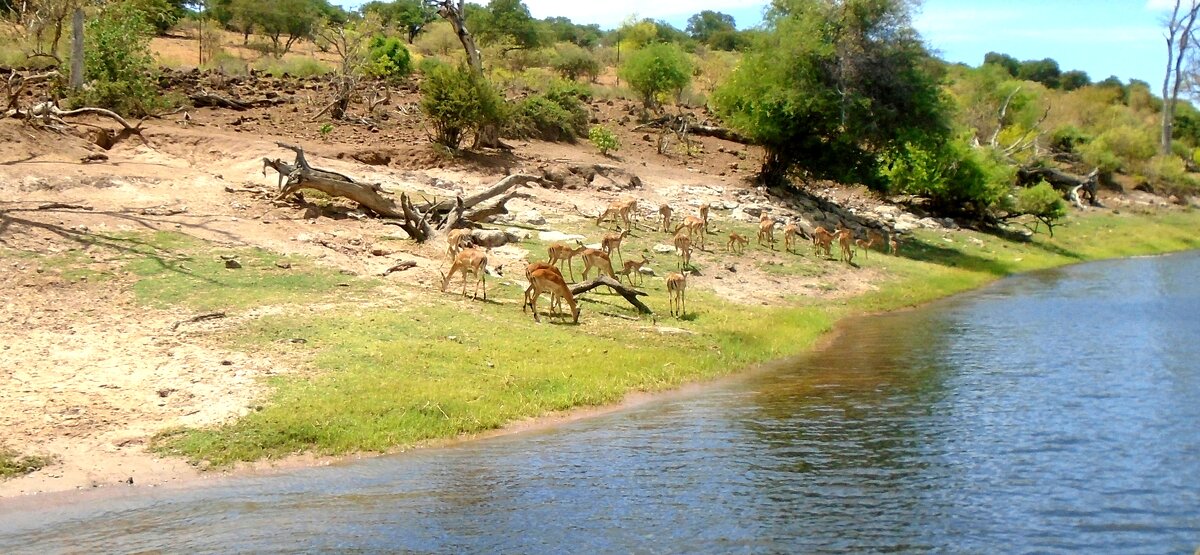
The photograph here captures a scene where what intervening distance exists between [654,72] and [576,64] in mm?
16263

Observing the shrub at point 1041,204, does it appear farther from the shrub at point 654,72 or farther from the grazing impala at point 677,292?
the grazing impala at point 677,292

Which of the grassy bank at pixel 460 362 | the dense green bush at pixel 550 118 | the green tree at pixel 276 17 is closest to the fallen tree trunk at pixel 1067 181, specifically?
the dense green bush at pixel 550 118

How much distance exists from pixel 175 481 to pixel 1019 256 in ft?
100

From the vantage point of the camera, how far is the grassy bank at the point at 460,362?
12547 mm

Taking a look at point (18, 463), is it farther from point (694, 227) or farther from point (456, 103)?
point (456, 103)

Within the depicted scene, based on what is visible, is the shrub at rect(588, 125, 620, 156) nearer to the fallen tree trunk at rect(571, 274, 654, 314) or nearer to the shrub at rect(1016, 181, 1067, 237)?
the shrub at rect(1016, 181, 1067, 237)

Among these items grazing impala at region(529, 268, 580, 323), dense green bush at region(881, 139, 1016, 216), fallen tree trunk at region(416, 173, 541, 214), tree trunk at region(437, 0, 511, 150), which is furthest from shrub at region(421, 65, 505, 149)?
dense green bush at region(881, 139, 1016, 216)

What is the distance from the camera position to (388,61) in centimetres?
4150

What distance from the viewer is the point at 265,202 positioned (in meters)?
22.4

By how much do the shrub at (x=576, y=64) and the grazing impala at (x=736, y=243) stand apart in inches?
1330

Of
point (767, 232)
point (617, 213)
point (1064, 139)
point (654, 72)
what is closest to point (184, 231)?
point (617, 213)

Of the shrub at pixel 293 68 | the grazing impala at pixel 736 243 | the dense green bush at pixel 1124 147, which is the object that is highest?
the dense green bush at pixel 1124 147

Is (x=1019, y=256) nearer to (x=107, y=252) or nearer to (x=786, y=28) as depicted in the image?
(x=786, y=28)

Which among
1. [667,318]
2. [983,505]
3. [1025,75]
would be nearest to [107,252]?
[667,318]
